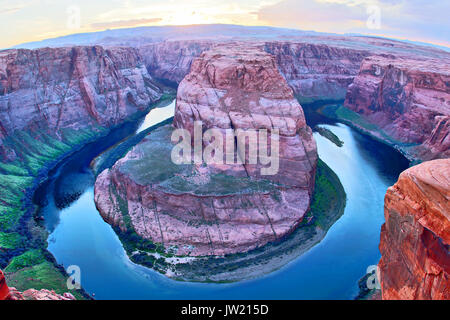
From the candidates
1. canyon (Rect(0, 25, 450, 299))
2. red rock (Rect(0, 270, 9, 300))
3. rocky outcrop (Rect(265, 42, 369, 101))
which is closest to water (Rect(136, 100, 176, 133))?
canyon (Rect(0, 25, 450, 299))

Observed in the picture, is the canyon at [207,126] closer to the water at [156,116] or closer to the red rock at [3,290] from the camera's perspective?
the water at [156,116]

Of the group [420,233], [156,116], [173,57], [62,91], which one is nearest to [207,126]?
[420,233]

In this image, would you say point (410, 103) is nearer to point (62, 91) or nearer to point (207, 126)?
point (207, 126)

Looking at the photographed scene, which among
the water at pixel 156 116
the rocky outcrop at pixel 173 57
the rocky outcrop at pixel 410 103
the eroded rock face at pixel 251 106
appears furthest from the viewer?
the rocky outcrop at pixel 173 57

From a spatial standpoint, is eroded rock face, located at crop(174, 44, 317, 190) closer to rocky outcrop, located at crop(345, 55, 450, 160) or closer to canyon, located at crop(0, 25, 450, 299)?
canyon, located at crop(0, 25, 450, 299)

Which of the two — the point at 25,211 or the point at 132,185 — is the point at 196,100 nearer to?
the point at 132,185

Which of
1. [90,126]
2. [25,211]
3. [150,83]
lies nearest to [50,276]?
[25,211]

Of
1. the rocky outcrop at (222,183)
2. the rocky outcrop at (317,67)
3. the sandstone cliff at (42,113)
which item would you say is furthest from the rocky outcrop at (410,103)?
the sandstone cliff at (42,113)
